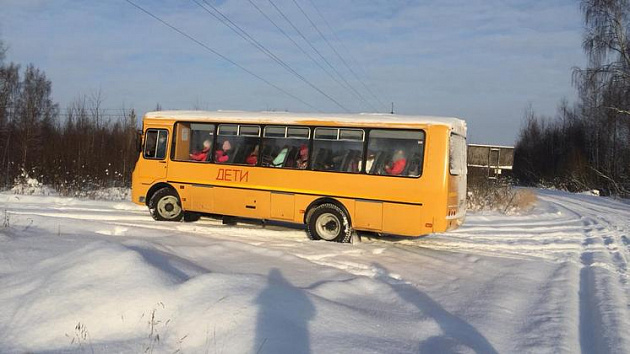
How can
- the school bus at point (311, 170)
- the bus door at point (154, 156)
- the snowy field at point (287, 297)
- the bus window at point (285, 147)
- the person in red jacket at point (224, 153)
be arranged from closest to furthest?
the snowy field at point (287, 297) < the school bus at point (311, 170) < the bus window at point (285, 147) < the person in red jacket at point (224, 153) < the bus door at point (154, 156)

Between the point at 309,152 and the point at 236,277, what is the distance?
5.88 metres

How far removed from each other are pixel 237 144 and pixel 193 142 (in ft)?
4.16

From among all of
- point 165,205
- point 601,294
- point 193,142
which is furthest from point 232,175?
point 601,294

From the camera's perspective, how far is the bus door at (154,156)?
1332cm

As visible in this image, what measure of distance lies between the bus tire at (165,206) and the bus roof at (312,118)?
186 centimetres

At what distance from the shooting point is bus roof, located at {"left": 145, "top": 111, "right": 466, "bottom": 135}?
10.9 m

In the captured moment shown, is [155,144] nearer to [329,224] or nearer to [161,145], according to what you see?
[161,145]

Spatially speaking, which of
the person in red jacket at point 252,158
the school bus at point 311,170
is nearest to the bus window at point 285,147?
the school bus at point 311,170

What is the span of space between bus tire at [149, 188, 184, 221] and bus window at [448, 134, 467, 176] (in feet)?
21.6

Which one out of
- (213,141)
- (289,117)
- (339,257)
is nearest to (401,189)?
(339,257)

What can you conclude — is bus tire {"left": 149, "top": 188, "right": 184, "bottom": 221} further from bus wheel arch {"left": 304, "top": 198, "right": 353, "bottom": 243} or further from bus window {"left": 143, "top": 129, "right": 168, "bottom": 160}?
bus wheel arch {"left": 304, "top": 198, "right": 353, "bottom": 243}

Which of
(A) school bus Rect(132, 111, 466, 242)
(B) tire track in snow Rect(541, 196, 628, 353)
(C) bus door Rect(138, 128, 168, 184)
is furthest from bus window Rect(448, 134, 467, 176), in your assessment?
(C) bus door Rect(138, 128, 168, 184)

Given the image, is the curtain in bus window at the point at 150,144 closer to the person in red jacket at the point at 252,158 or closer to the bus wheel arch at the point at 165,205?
the bus wheel arch at the point at 165,205

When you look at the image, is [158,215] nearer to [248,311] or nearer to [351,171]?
[351,171]
